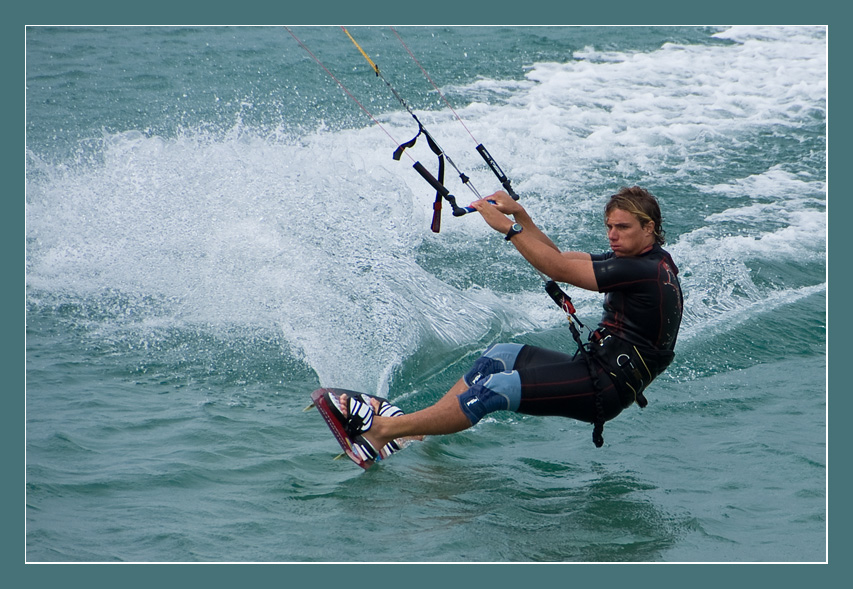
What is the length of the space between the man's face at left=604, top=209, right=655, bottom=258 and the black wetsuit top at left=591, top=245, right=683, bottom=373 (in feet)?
0.18

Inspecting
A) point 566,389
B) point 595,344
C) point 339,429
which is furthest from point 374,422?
point 595,344

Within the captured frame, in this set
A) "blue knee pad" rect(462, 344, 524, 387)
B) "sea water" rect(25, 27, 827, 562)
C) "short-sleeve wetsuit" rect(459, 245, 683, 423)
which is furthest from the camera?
"blue knee pad" rect(462, 344, 524, 387)

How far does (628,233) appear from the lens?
458 cm

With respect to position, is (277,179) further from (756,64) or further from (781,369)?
(756,64)

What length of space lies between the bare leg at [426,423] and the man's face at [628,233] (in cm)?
115

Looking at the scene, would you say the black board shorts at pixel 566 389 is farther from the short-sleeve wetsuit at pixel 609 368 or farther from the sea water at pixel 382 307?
the sea water at pixel 382 307

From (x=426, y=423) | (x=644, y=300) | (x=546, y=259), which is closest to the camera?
(x=546, y=259)

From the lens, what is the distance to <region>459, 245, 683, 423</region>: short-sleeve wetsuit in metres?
4.60

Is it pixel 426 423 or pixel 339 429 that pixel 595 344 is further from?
pixel 339 429

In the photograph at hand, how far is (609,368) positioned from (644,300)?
41 cm

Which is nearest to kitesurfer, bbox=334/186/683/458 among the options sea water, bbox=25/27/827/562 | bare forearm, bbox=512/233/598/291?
bare forearm, bbox=512/233/598/291

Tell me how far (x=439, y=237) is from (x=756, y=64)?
887 centimetres

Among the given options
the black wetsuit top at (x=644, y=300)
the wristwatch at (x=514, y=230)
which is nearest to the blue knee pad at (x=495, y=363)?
the black wetsuit top at (x=644, y=300)

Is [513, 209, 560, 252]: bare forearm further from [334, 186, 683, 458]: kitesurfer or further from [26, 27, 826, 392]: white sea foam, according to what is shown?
[26, 27, 826, 392]: white sea foam
